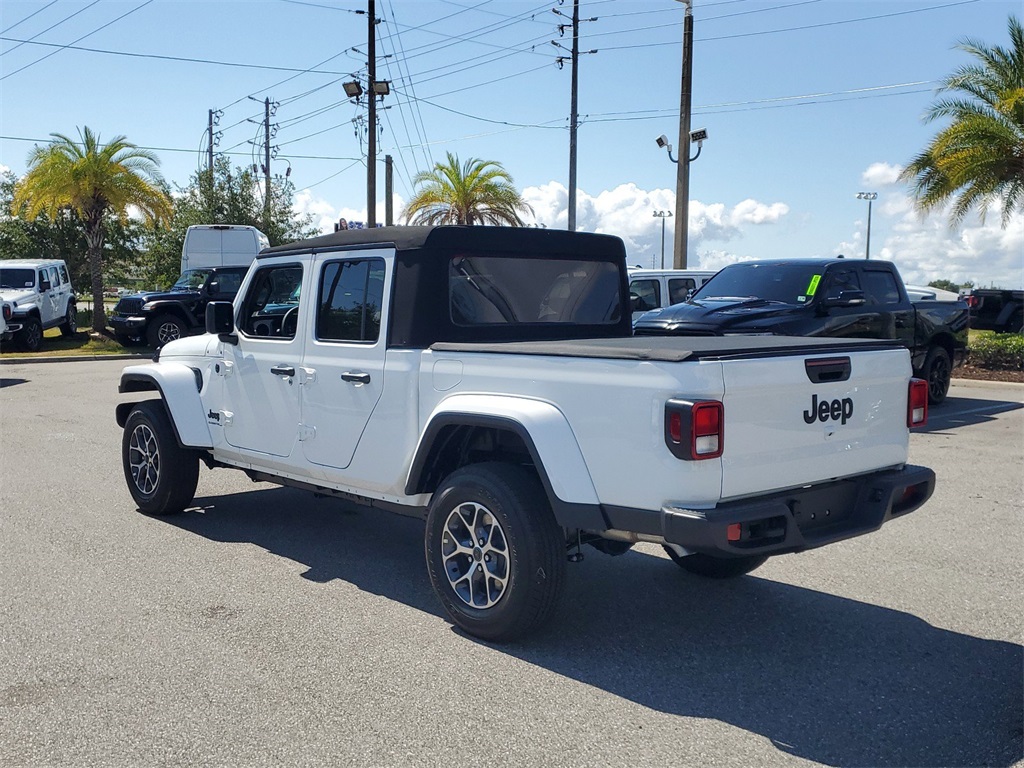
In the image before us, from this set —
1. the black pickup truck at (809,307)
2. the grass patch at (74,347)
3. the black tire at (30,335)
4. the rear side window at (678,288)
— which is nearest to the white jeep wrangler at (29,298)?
the black tire at (30,335)

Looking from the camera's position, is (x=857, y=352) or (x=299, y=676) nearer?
(x=299, y=676)

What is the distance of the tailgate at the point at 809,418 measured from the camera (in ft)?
13.3

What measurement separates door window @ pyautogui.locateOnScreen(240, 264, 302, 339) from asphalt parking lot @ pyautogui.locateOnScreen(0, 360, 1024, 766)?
1.39 m

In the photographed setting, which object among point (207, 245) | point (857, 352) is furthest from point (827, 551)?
point (207, 245)

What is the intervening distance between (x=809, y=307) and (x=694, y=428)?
7722 mm

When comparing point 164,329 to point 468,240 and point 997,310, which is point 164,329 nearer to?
point 468,240

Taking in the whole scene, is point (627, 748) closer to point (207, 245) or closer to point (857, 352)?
point (857, 352)

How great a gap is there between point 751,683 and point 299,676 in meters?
1.91

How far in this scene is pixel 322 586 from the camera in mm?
5469

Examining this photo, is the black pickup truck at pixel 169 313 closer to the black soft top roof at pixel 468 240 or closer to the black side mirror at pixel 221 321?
the black side mirror at pixel 221 321

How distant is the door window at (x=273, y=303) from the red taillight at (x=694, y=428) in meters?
2.82

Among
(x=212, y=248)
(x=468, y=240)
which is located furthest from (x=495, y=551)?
(x=212, y=248)

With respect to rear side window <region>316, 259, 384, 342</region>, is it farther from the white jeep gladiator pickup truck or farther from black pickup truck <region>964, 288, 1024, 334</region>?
black pickup truck <region>964, 288, 1024, 334</region>

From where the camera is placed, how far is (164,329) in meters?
22.4
